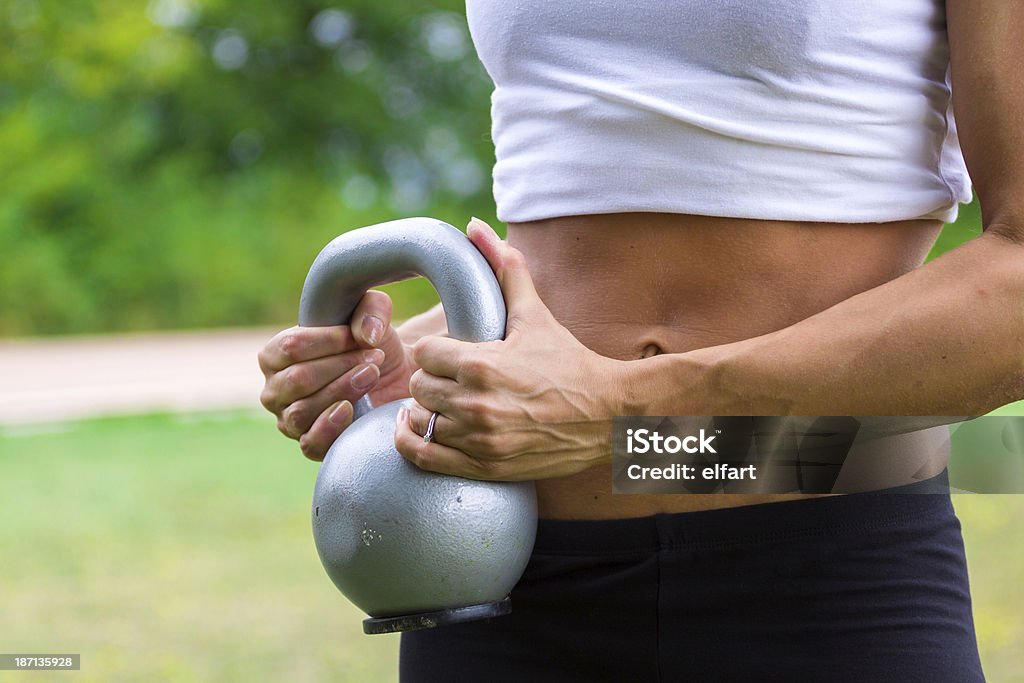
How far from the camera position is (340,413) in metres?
1.42

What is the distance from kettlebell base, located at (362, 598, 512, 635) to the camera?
1.21 metres

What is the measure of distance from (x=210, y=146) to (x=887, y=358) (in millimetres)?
17650

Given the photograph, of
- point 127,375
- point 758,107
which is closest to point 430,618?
point 758,107

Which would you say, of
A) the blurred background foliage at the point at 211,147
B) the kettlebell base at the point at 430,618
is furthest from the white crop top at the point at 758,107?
the blurred background foliage at the point at 211,147

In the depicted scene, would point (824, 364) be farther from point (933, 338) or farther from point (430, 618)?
Answer: point (430, 618)

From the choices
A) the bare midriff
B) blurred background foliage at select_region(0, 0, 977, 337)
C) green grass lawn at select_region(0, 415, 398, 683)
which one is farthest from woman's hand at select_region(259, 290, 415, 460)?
blurred background foliage at select_region(0, 0, 977, 337)

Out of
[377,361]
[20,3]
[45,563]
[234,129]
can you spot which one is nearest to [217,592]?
[45,563]

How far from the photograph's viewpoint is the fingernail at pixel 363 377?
4.68ft

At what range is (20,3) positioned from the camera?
47.1 feet

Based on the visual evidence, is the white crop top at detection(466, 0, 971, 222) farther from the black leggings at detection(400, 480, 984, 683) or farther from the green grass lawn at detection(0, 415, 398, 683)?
the green grass lawn at detection(0, 415, 398, 683)

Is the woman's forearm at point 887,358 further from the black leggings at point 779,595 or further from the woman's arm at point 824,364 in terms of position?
the black leggings at point 779,595

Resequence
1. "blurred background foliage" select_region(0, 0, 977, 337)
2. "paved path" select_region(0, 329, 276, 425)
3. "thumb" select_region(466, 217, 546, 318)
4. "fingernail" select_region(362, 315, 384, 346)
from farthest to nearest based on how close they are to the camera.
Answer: "blurred background foliage" select_region(0, 0, 977, 337) → "paved path" select_region(0, 329, 276, 425) → "fingernail" select_region(362, 315, 384, 346) → "thumb" select_region(466, 217, 546, 318)

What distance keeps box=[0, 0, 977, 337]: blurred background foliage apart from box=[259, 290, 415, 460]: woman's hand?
13.9m

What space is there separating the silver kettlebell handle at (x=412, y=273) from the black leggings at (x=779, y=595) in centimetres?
29
